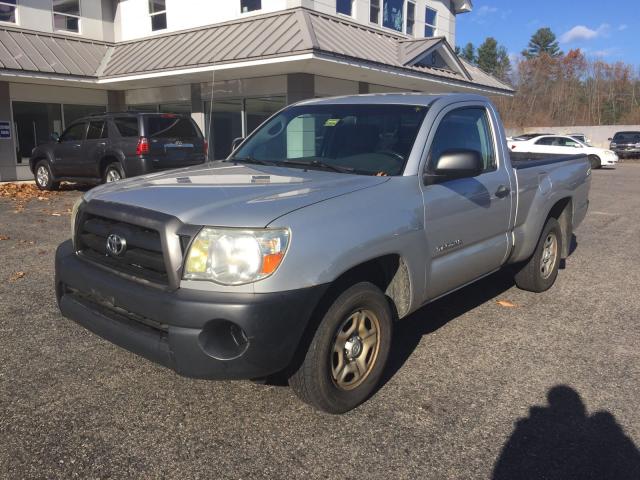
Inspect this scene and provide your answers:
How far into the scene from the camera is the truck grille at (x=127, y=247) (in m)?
2.94

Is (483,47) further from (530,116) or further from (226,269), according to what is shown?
(226,269)

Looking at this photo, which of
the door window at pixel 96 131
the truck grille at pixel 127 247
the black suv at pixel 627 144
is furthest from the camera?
the black suv at pixel 627 144

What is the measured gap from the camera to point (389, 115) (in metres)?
4.07

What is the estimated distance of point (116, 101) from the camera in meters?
20.2

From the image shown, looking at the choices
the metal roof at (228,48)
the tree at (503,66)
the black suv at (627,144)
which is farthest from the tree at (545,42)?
the metal roof at (228,48)

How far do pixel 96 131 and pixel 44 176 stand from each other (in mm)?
2516

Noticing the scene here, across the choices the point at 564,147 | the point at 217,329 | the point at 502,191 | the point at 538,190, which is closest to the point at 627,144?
the point at 564,147

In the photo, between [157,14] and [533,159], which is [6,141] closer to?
[157,14]

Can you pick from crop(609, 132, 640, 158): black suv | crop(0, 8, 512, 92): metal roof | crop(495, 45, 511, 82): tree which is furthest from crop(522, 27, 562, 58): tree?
crop(0, 8, 512, 92): metal roof

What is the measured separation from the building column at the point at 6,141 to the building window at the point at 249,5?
294 inches

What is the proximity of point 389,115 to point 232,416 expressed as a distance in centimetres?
230

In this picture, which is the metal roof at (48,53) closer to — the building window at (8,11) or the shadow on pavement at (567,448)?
the building window at (8,11)

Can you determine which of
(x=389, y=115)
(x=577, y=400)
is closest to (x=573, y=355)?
(x=577, y=400)

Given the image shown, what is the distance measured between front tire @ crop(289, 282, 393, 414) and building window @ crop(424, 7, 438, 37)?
20.6 m
